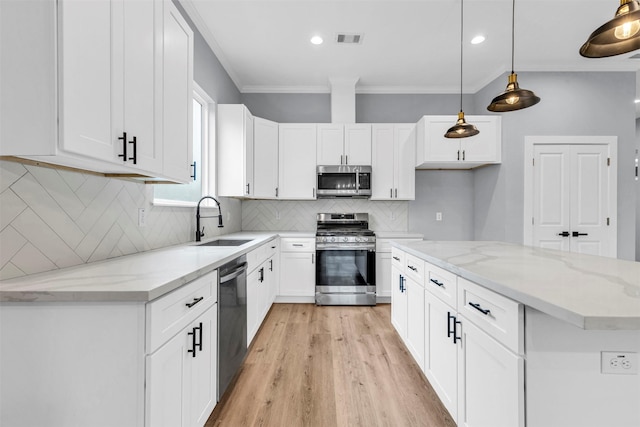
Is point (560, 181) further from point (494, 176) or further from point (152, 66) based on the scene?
point (152, 66)

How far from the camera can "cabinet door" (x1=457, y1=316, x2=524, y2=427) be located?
1057 mm

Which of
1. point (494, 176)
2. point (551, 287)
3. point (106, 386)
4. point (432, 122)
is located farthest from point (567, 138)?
point (106, 386)

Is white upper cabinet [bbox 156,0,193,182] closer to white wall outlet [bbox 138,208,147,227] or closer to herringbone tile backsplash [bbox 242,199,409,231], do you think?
white wall outlet [bbox 138,208,147,227]

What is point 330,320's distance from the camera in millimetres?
3271

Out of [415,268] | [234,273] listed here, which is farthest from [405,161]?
[234,273]

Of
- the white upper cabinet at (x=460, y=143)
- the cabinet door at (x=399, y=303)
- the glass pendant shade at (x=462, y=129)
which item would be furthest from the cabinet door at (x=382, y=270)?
the glass pendant shade at (x=462, y=129)

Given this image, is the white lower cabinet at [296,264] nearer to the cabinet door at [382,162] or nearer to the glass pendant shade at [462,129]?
the cabinet door at [382,162]

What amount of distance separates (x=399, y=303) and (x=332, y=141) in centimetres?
232

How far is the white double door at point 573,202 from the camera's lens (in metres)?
3.64

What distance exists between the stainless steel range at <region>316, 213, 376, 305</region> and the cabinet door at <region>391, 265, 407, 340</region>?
89 centimetres

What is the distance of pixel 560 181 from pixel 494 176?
72cm

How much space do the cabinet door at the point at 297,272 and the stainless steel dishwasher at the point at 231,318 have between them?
1.53 m

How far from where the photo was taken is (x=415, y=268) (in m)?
2.18

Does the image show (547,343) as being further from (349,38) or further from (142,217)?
(349,38)
